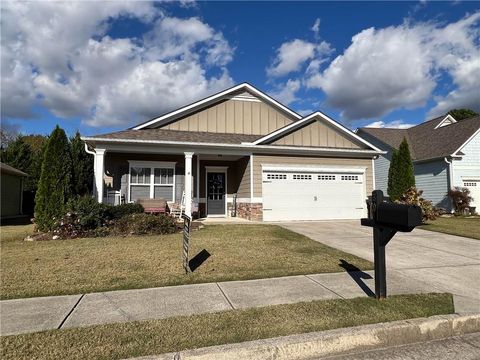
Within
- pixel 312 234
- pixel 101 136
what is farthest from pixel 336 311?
pixel 101 136

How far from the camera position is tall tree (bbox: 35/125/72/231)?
426 inches

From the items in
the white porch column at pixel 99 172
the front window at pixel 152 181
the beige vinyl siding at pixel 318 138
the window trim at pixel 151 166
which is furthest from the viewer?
the beige vinyl siding at pixel 318 138

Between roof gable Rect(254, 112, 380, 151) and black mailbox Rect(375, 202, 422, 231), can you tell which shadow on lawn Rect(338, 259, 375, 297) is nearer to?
black mailbox Rect(375, 202, 422, 231)

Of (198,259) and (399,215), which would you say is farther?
(198,259)

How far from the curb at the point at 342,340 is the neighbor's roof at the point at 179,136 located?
11465mm

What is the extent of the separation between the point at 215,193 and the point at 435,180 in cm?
1424

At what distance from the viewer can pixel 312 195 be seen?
15.1m

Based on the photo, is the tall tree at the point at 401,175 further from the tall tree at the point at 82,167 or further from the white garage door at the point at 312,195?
the tall tree at the point at 82,167

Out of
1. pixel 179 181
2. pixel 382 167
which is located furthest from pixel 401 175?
pixel 179 181

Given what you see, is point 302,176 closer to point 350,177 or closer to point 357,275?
point 350,177

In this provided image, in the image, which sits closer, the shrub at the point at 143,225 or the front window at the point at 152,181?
the shrub at the point at 143,225

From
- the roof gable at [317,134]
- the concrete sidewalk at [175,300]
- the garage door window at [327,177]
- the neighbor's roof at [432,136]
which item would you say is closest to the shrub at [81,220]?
the concrete sidewalk at [175,300]

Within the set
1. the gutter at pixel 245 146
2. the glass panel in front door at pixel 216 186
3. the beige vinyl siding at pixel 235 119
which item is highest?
the beige vinyl siding at pixel 235 119

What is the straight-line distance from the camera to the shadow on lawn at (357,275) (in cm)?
497
